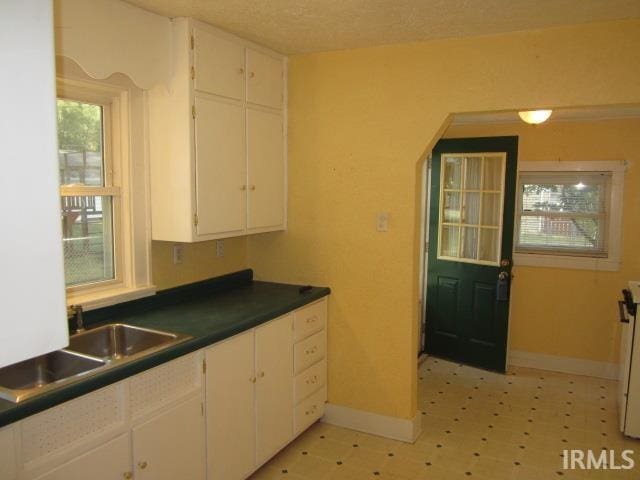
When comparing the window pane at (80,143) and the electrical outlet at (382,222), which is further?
the electrical outlet at (382,222)

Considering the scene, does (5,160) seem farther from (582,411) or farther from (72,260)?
(582,411)

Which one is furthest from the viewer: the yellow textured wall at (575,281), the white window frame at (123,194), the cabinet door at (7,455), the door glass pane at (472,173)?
the door glass pane at (472,173)

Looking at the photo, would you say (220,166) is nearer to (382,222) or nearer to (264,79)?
(264,79)

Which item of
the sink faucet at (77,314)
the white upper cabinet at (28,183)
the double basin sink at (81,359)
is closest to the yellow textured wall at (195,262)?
the double basin sink at (81,359)

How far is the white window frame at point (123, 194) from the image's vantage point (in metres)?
2.55

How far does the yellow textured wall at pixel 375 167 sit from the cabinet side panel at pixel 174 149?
0.93 m

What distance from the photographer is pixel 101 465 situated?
1862 mm

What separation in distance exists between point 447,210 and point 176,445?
3.16 m

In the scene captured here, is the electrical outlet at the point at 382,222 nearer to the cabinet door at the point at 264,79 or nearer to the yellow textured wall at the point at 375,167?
the yellow textured wall at the point at 375,167

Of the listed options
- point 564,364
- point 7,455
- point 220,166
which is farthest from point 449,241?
point 7,455

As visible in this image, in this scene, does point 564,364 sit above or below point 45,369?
below

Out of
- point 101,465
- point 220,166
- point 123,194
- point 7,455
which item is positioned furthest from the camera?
point 220,166

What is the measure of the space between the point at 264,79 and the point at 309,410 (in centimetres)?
208

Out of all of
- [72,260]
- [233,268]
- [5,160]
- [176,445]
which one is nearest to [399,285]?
[233,268]
